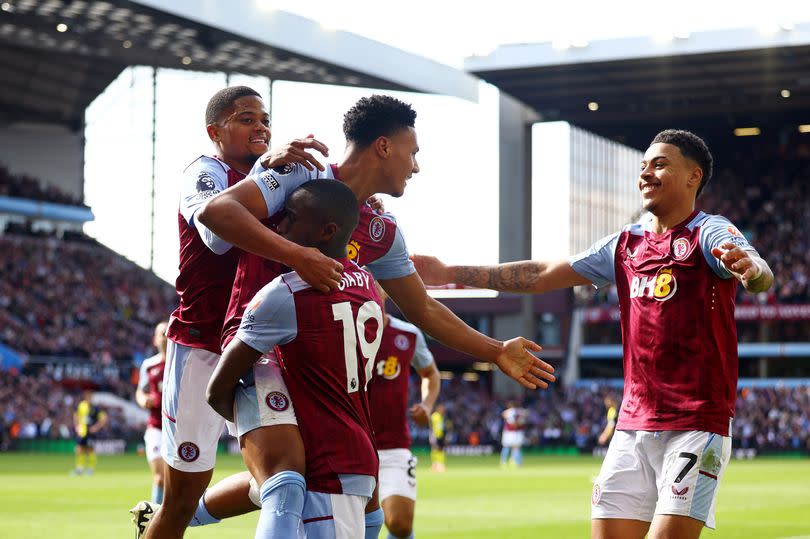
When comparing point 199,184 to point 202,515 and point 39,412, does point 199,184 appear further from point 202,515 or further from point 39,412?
point 39,412

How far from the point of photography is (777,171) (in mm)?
56750

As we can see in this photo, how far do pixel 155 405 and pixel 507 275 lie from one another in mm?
7867

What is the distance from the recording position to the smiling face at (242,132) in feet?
20.8

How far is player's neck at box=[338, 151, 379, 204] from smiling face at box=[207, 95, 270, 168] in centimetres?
90

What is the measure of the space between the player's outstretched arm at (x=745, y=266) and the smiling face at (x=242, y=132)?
94.4 inches

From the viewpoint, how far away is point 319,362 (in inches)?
191

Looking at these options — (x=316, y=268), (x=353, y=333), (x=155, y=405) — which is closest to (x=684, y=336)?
(x=353, y=333)

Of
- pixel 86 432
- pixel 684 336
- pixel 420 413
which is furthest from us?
pixel 86 432

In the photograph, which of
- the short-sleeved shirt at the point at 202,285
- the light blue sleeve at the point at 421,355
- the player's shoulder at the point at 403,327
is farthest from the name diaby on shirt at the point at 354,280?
the light blue sleeve at the point at 421,355

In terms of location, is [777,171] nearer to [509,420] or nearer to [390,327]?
[509,420]

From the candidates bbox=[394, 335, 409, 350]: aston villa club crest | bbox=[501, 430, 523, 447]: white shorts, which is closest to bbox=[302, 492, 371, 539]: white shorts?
bbox=[394, 335, 409, 350]: aston villa club crest

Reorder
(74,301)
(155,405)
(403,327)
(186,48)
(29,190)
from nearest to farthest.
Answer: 1. (403,327)
2. (155,405)
3. (186,48)
4. (74,301)
5. (29,190)

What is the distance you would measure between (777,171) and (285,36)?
2576cm

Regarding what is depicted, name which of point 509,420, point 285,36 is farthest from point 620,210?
point 509,420
